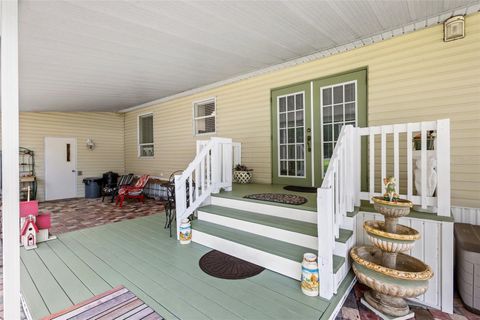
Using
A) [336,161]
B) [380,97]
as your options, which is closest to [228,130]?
[380,97]

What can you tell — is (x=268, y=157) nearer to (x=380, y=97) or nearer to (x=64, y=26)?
(x=380, y=97)

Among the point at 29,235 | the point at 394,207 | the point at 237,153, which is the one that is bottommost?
the point at 29,235

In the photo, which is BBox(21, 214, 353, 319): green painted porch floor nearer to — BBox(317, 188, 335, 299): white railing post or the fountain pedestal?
BBox(317, 188, 335, 299): white railing post

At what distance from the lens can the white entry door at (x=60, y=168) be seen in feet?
24.3

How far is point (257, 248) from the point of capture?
8.54ft

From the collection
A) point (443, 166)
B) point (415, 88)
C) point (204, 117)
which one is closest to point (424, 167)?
point (443, 166)

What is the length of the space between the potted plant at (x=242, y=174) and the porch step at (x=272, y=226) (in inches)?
60.2

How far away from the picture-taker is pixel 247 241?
2775mm

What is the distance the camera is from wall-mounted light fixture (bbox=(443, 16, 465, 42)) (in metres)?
2.87

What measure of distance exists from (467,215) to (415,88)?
1781 mm

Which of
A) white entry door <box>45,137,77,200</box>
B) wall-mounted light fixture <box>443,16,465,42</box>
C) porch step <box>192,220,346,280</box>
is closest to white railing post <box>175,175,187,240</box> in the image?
porch step <box>192,220,346,280</box>

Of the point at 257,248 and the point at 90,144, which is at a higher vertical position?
the point at 90,144

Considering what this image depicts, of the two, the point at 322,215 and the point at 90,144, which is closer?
the point at 322,215

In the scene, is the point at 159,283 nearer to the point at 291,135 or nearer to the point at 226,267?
the point at 226,267
